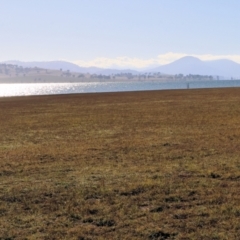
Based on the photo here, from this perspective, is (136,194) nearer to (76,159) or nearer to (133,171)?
(133,171)

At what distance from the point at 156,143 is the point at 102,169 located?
214 inches

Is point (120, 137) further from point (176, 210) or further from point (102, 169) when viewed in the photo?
point (176, 210)

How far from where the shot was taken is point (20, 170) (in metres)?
12.7

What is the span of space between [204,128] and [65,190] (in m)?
13.5

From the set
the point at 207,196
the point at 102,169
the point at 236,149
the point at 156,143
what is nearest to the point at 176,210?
the point at 207,196

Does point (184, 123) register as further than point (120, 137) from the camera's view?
Yes

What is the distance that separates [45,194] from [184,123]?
16.6 m

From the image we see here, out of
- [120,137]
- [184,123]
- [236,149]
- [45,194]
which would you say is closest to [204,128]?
[184,123]

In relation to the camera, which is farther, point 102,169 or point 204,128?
point 204,128

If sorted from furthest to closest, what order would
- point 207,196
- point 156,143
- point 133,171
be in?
point 156,143
point 133,171
point 207,196

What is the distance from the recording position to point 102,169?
12352 millimetres

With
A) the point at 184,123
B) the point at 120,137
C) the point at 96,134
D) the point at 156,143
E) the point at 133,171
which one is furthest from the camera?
the point at 184,123

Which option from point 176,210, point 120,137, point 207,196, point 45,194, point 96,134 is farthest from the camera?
point 96,134

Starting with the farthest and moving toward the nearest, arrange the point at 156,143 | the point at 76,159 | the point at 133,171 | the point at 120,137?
the point at 120,137 < the point at 156,143 < the point at 76,159 < the point at 133,171
